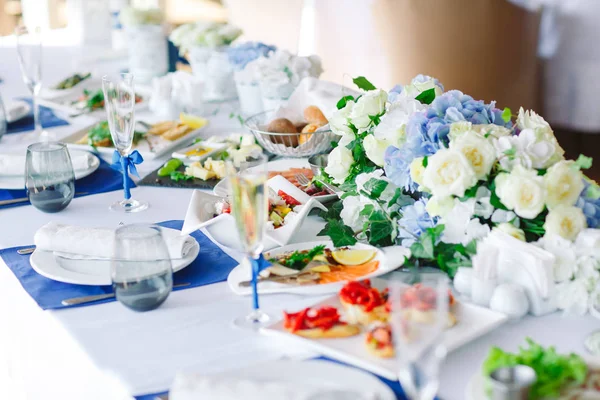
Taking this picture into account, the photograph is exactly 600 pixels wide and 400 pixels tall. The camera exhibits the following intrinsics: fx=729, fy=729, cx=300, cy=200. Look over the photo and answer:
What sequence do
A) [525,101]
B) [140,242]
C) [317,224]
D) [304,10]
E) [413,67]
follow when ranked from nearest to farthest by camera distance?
1. [140,242]
2. [317,224]
3. [413,67]
4. [525,101]
5. [304,10]

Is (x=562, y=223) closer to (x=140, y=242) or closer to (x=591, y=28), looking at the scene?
(x=140, y=242)

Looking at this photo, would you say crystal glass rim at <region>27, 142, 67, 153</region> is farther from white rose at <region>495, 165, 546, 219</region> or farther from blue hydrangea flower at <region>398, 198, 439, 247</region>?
white rose at <region>495, 165, 546, 219</region>

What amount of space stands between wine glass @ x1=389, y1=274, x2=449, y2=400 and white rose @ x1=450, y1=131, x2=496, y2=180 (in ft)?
1.30

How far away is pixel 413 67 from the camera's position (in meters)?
3.63

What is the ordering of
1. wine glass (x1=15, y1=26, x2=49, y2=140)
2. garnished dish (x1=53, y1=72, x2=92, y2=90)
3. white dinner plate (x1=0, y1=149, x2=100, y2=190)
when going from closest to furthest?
white dinner plate (x1=0, y1=149, x2=100, y2=190)
wine glass (x1=15, y1=26, x2=49, y2=140)
garnished dish (x1=53, y1=72, x2=92, y2=90)

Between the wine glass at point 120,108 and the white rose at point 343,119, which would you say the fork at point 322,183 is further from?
the wine glass at point 120,108

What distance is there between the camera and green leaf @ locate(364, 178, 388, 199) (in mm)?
1377

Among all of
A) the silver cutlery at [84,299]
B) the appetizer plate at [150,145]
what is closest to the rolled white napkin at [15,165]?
the appetizer plate at [150,145]

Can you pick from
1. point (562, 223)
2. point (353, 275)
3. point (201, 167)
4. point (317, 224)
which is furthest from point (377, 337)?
point (201, 167)

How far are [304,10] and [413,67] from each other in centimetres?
118

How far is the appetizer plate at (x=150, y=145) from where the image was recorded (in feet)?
6.70

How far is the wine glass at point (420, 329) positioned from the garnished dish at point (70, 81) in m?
2.19

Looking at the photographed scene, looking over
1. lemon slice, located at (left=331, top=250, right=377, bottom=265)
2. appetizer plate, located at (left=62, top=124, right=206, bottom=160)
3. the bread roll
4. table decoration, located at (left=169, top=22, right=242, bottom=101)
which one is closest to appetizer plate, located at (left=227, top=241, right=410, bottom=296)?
lemon slice, located at (left=331, top=250, right=377, bottom=265)

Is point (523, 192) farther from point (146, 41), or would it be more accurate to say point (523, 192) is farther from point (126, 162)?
point (146, 41)
